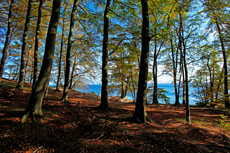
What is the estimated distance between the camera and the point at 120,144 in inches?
129

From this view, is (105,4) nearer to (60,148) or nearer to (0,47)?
(60,148)

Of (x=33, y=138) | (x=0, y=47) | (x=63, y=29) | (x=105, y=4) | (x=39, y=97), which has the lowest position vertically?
(x=33, y=138)

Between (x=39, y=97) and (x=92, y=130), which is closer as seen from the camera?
(x=92, y=130)

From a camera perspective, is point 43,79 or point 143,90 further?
point 143,90

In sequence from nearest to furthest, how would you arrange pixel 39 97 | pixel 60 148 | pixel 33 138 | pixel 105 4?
pixel 60 148, pixel 33 138, pixel 39 97, pixel 105 4

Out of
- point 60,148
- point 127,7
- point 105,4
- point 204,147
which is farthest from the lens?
point 105,4

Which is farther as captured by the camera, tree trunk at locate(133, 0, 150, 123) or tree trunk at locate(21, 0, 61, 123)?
tree trunk at locate(133, 0, 150, 123)

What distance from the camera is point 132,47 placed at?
10172 mm

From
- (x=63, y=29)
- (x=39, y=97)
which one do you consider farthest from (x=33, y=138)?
(x=63, y=29)

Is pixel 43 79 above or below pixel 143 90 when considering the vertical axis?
above

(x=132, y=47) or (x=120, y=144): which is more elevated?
(x=132, y=47)

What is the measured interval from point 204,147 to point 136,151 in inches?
109

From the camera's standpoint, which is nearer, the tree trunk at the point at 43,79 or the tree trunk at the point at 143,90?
the tree trunk at the point at 43,79

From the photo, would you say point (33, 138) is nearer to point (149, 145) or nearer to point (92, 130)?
point (92, 130)
